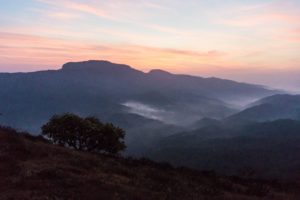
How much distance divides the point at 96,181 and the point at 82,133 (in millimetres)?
31930

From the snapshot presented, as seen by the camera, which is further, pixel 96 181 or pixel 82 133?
pixel 82 133

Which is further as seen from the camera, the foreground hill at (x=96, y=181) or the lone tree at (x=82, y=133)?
the lone tree at (x=82, y=133)

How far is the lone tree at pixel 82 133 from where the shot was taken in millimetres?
53438

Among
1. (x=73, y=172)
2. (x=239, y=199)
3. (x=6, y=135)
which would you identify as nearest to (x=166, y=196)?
(x=239, y=199)

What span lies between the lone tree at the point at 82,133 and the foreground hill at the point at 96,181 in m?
21.1

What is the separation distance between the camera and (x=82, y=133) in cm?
5341

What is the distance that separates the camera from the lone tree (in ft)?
175

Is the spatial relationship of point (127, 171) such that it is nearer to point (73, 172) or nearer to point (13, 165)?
point (73, 172)

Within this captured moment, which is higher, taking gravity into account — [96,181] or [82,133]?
[96,181]

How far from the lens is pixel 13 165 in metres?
23.7

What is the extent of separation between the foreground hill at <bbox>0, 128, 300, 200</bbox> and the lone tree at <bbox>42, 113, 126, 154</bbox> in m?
21.1

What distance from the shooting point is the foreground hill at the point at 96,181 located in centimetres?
1923

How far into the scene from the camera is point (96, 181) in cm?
2200

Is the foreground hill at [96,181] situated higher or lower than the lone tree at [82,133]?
higher
